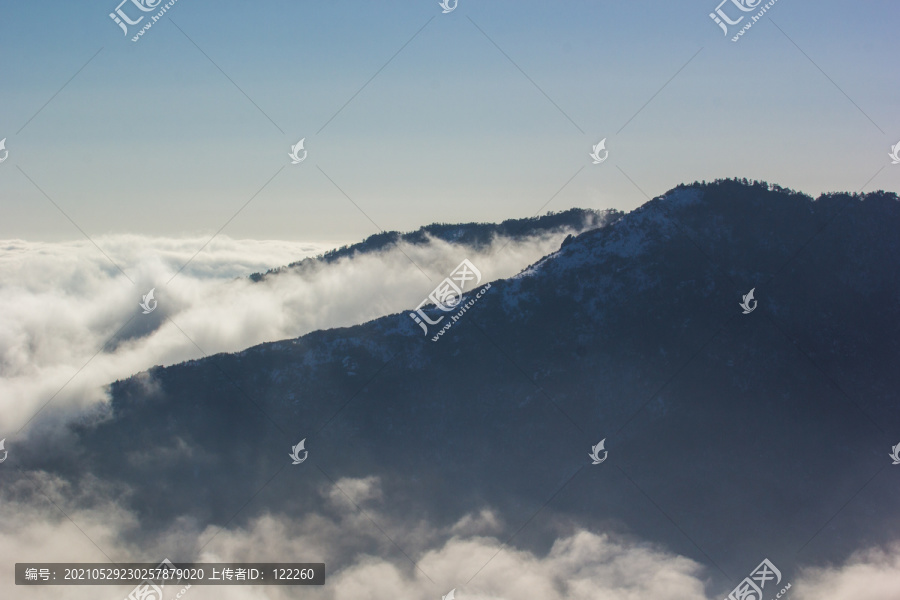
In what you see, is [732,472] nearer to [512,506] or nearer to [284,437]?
[512,506]

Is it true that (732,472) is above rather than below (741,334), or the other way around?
below

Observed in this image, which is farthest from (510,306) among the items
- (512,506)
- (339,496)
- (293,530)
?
(293,530)

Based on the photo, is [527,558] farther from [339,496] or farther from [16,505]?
[16,505]

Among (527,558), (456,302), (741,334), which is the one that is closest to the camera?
(527,558)

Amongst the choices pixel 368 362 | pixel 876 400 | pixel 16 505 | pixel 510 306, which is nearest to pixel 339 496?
pixel 368 362

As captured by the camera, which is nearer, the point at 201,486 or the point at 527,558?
the point at 527,558

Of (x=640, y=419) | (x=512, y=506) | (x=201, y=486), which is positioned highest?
(x=201, y=486)

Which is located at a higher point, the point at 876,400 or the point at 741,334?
the point at 741,334

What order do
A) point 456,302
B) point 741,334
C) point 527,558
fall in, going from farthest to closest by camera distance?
point 456,302 < point 741,334 < point 527,558

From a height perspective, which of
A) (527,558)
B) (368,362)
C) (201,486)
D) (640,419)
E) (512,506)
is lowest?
(527,558)
